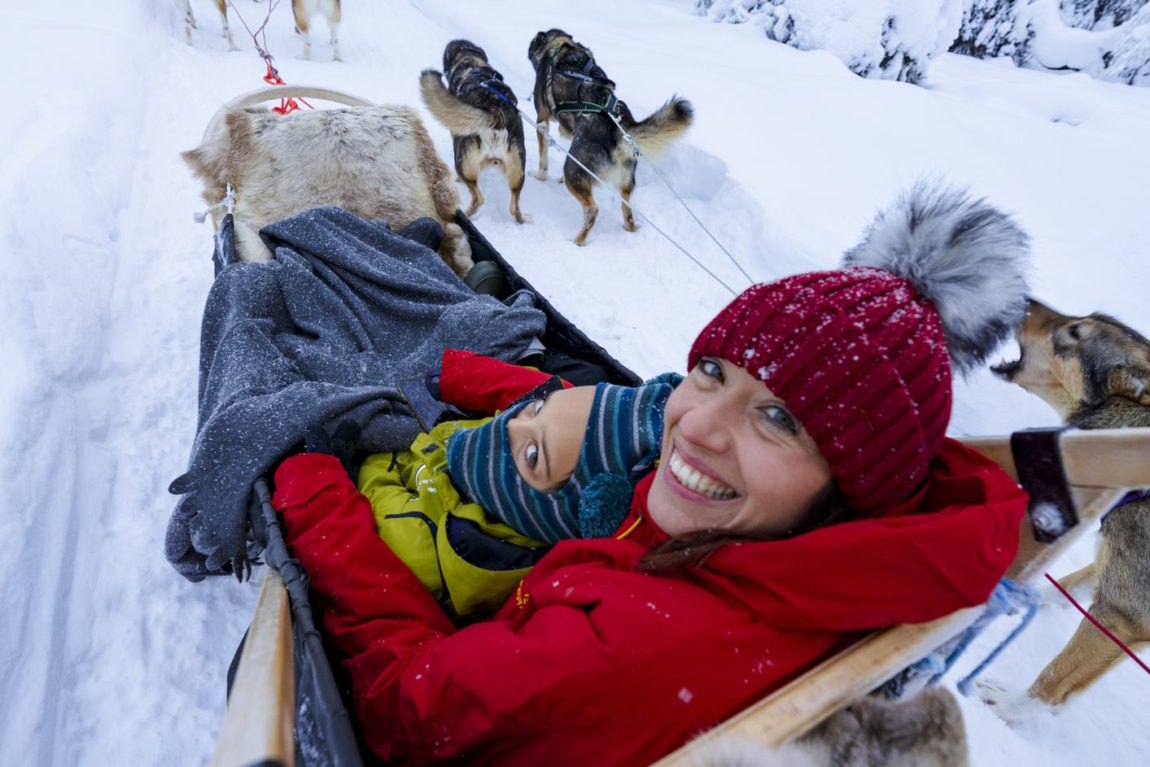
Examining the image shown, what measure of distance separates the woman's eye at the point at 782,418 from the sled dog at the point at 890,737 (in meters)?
0.37

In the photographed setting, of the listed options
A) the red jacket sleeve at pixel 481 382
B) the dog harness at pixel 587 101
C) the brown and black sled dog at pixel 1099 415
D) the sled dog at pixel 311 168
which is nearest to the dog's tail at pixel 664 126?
the dog harness at pixel 587 101

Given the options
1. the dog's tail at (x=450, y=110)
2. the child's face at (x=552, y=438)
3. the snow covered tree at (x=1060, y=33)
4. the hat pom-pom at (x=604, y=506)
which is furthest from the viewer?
the snow covered tree at (x=1060, y=33)

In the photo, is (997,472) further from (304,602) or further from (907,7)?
(907,7)

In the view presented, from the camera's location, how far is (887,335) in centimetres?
83

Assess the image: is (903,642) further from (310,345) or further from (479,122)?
(479,122)

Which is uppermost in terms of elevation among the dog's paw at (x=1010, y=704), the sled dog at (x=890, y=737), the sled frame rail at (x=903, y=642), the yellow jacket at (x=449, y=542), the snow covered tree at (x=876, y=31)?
the snow covered tree at (x=876, y=31)

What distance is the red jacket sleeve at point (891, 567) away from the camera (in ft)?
2.25

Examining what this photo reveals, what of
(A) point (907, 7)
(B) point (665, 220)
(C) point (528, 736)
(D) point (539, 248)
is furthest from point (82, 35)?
(A) point (907, 7)

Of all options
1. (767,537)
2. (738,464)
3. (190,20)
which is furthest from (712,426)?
(190,20)

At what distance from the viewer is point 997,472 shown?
2.74 ft

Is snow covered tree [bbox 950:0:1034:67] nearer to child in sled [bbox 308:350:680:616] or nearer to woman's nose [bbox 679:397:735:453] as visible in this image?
child in sled [bbox 308:350:680:616]

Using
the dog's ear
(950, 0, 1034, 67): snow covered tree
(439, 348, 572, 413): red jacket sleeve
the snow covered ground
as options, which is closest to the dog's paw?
the snow covered ground

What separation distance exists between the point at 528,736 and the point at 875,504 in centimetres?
63

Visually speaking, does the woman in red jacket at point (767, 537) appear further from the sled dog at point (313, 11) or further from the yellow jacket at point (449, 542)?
the sled dog at point (313, 11)
